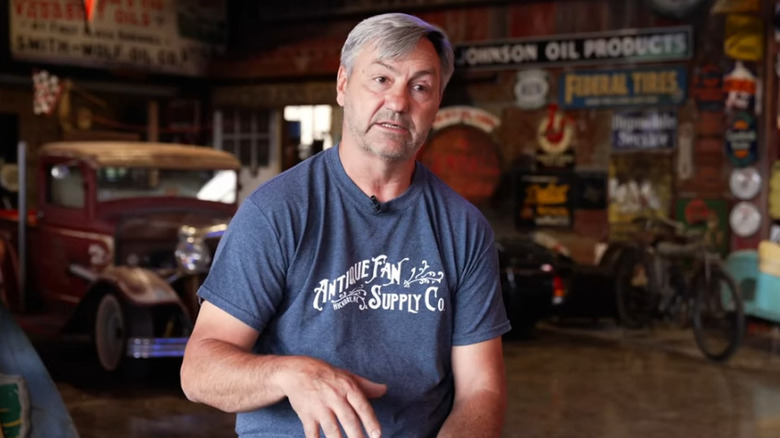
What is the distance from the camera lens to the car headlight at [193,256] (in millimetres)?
7781

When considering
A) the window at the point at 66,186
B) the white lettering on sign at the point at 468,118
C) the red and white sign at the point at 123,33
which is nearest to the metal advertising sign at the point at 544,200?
the white lettering on sign at the point at 468,118

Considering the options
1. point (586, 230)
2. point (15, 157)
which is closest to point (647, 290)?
point (586, 230)

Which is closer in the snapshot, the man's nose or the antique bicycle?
the man's nose

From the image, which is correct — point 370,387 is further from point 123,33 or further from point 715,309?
point 123,33

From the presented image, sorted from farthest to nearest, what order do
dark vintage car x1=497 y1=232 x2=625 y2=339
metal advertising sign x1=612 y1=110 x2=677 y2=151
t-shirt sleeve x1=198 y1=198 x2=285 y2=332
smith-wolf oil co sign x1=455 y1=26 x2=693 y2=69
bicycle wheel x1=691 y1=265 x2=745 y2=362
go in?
metal advertising sign x1=612 y1=110 x2=677 y2=151
smith-wolf oil co sign x1=455 y1=26 x2=693 y2=69
dark vintage car x1=497 y1=232 x2=625 y2=339
bicycle wheel x1=691 y1=265 x2=745 y2=362
t-shirt sleeve x1=198 y1=198 x2=285 y2=332

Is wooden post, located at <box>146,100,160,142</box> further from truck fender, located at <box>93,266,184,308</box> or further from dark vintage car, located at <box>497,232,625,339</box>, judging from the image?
truck fender, located at <box>93,266,184,308</box>

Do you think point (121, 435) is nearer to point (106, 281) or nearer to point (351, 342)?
point (106, 281)

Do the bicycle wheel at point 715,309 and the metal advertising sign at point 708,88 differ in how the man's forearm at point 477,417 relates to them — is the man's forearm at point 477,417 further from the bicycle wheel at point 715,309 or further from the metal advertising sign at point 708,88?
the metal advertising sign at point 708,88

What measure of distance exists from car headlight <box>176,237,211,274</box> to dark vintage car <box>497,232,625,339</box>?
2.90 m

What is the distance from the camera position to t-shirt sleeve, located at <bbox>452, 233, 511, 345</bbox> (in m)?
2.17

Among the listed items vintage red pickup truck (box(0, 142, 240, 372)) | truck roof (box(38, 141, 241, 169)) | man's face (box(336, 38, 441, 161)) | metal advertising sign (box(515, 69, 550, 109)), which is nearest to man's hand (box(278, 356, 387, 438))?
man's face (box(336, 38, 441, 161))

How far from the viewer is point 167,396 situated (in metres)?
7.25

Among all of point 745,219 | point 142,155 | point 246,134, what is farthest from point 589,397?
point 246,134

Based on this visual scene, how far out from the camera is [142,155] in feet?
28.8
